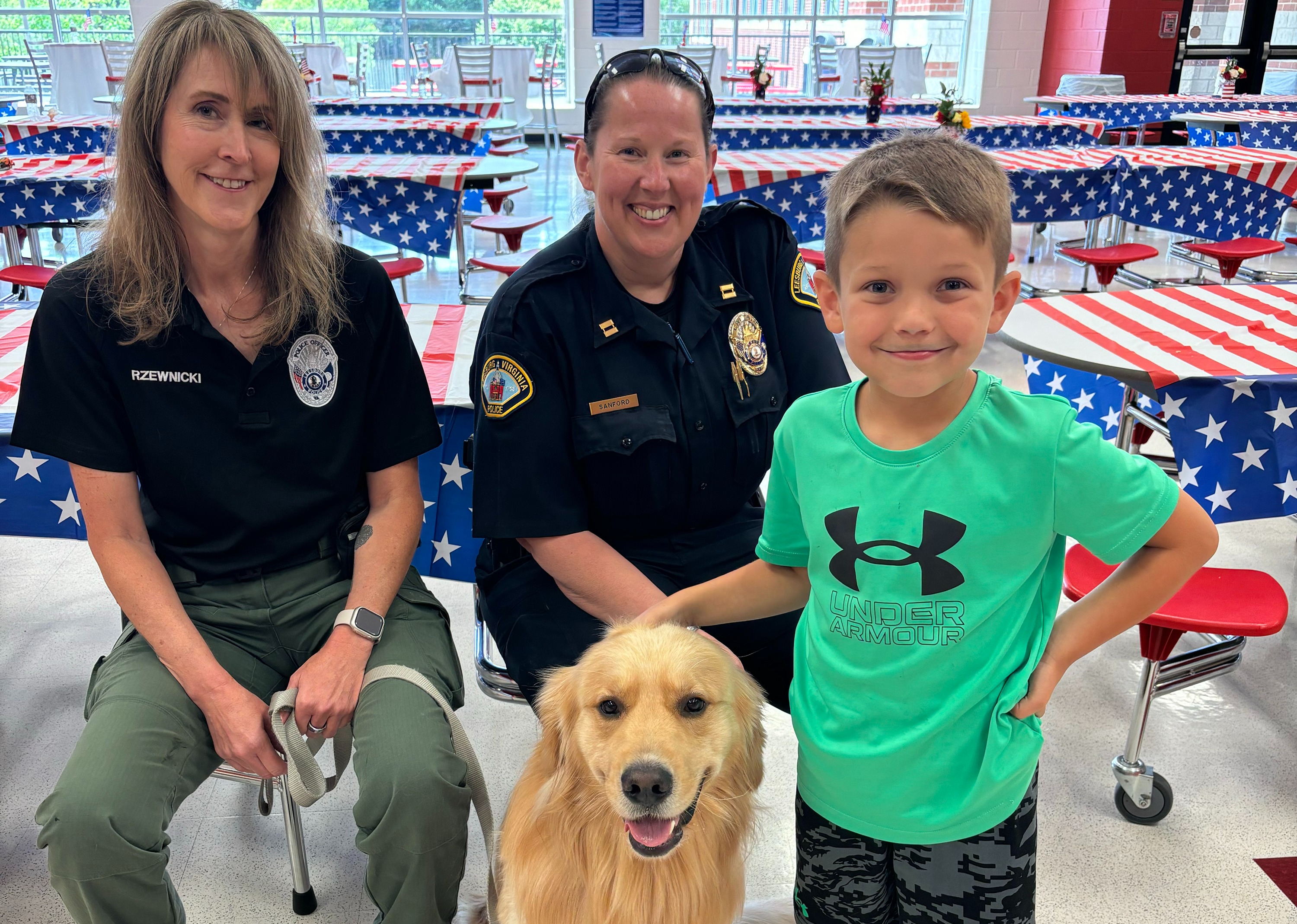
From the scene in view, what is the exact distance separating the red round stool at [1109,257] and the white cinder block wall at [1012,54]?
871cm

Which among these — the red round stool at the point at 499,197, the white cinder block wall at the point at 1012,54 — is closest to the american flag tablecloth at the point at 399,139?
the red round stool at the point at 499,197

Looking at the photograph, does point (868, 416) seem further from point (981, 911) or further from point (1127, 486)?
point (981, 911)

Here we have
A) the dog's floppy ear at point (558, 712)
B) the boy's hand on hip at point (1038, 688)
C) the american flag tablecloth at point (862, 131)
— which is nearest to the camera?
the boy's hand on hip at point (1038, 688)

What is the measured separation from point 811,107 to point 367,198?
4.44 metres

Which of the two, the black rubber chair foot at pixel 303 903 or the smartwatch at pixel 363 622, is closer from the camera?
the smartwatch at pixel 363 622

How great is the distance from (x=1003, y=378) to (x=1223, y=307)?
6.56 ft

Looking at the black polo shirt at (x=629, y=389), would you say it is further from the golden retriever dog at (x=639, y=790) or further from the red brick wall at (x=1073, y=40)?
the red brick wall at (x=1073, y=40)

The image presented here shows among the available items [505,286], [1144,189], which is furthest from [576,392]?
[1144,189]

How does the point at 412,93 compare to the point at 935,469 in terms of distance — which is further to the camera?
the point at 412,93

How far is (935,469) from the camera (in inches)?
40.9

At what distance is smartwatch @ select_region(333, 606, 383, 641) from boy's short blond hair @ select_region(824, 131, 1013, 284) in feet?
3.15

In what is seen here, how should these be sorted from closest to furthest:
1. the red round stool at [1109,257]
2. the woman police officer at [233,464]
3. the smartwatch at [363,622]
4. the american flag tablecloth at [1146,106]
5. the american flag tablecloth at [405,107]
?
the woman police officer at [233,464] → the smartwatch at [363,622] → the red round stool at [1109,257] → the american flag tablecloth at [405,107] → the american flag tablecloth at [1146,106]

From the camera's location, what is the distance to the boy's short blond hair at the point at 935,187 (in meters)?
0.95

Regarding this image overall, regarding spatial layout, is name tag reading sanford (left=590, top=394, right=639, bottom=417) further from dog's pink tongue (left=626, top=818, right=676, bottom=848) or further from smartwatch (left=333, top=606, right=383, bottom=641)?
dog's pink tongue (left=626, top=818, right=676, bottom=848)
